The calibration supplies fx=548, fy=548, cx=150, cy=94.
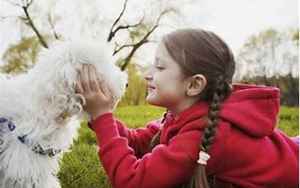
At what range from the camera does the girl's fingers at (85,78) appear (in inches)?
72.5

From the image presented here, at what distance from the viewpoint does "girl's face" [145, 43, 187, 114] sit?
1849 mm

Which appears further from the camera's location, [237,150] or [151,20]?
[151,20]

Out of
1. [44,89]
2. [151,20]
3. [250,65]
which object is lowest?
[250,65]

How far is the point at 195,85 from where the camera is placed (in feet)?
6.04

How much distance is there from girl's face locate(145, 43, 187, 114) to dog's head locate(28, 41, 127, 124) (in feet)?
0.36

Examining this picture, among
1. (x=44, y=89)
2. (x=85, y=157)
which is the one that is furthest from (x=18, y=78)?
(x=85, y=157)

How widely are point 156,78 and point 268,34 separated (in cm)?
678

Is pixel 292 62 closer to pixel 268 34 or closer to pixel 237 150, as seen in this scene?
pixel 268 34

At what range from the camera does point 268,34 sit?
8.36 metres

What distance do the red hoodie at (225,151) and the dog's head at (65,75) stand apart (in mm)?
118

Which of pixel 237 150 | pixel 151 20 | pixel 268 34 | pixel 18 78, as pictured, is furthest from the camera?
pixel 268 34

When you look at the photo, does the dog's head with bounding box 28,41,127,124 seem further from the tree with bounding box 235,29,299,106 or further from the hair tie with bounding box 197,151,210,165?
the tree with bounding box 235,29,299,106

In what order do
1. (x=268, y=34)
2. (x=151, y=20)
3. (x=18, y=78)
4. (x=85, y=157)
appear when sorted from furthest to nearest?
(x=268, y=34) → (x=151, y=20) → (x=85, y=157) → (x=18, y=78)

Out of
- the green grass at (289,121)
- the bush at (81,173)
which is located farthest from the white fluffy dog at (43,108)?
the green grass at (289,121)
